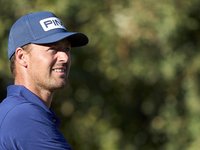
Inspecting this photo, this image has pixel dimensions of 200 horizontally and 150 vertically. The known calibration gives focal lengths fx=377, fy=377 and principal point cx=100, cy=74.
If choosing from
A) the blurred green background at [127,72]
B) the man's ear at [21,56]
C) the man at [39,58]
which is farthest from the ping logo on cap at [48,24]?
the blurred green background at [127,72]

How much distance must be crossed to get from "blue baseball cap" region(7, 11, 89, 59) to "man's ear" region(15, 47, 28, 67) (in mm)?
25

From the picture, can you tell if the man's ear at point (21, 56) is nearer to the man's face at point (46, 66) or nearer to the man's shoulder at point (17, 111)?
the man's face at point (46, 66)

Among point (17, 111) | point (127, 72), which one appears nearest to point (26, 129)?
point (17, 111)

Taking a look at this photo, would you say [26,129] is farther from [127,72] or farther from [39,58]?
[127,72]

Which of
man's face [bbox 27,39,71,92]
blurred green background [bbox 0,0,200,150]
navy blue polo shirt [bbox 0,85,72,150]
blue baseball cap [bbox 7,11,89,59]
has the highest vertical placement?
blue baseball cap [bbox 7,11,89,59]

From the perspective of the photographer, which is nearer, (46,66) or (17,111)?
(17,111)

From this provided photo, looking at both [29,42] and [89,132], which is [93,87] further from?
[29,42]

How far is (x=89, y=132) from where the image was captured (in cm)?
504

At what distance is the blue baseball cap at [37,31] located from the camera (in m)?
1.86

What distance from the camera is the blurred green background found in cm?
420

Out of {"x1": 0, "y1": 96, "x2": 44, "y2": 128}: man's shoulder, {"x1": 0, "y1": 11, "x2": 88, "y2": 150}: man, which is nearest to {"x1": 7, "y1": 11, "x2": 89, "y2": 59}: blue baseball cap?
{"x1": 0, "y1": 11, "x2": 88, "y2": 150}: man

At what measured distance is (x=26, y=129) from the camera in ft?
4.89

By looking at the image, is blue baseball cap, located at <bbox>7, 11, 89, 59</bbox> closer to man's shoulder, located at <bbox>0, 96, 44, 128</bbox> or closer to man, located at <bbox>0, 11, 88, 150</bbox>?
man, located at <bbox>0, 11, 88, 150</bbox>

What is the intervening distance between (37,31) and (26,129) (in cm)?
57
